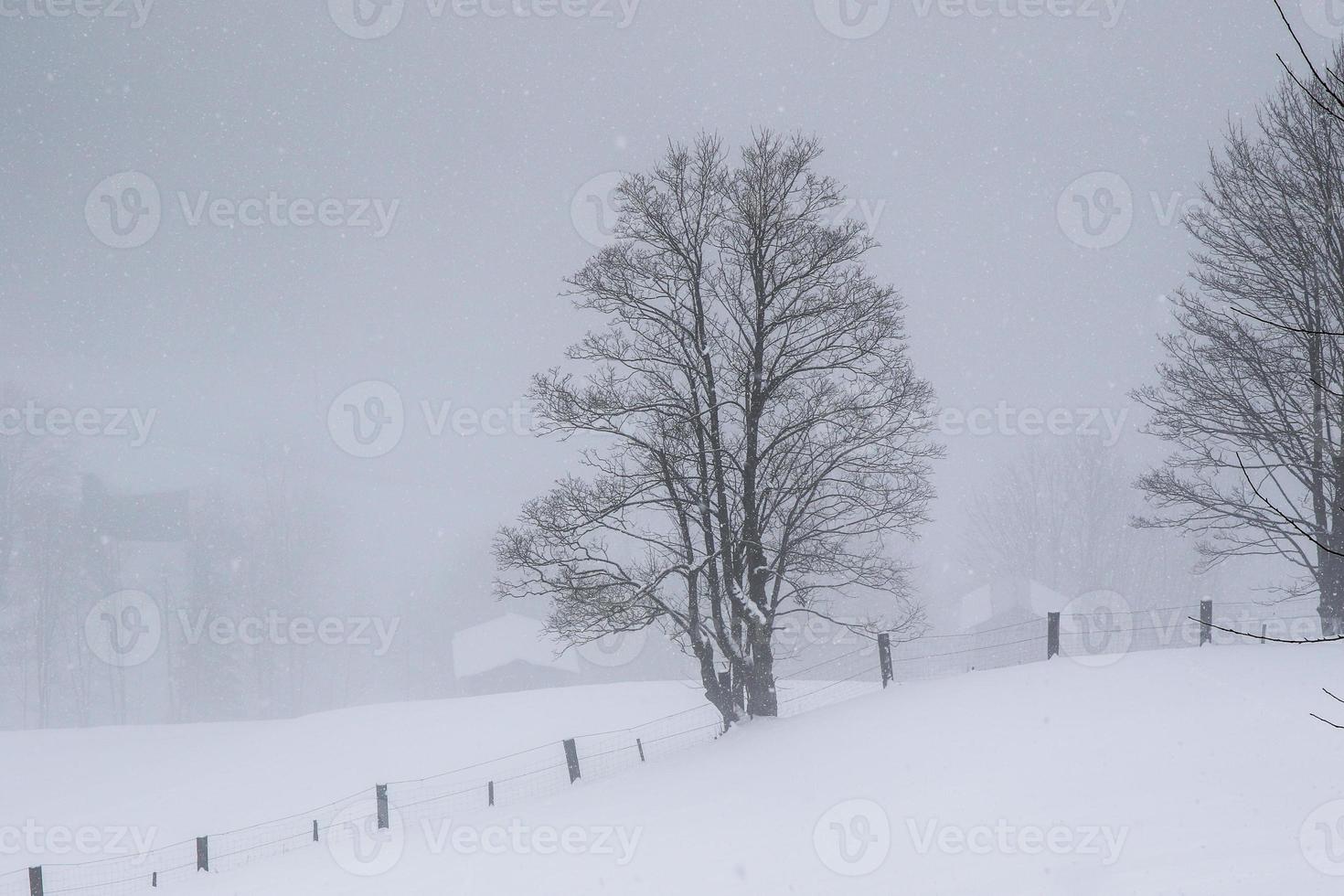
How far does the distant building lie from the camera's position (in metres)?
52.0

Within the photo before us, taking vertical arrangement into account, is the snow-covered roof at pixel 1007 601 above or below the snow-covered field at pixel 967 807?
below

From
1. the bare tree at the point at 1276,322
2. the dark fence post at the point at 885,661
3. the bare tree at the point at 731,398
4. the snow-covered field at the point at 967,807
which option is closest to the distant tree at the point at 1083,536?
the bare tree at the point at 1276,322

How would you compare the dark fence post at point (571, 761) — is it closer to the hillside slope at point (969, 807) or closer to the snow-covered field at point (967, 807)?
the snow-covered field at point (967, 807)

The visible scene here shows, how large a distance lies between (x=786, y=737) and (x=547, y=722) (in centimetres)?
1491

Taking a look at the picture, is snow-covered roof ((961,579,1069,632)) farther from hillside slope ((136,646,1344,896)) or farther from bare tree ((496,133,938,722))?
hillside slope ((136,646,1344,896))

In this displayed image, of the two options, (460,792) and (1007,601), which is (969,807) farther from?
(1007,601)

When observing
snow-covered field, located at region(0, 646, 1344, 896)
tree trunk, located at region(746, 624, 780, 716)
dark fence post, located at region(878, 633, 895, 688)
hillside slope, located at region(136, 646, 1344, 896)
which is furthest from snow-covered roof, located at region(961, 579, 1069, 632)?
hillside slope, located at region(136, 646, 1344, 896)

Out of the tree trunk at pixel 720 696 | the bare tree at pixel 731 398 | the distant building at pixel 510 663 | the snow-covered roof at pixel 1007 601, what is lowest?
the distant building at pixel 510 663

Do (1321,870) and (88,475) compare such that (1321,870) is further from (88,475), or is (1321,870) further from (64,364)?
(64,364)

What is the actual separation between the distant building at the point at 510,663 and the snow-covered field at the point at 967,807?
37912 millimetres

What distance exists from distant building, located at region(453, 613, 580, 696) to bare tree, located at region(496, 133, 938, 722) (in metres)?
38.9

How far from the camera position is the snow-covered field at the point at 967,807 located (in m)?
6.47

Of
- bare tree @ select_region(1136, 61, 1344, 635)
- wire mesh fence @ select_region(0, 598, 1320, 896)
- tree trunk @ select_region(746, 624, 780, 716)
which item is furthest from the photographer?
wire mesh fence @ select_region(0, 598, 1320, 896)

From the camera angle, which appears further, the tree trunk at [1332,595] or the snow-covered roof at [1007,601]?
the snow-covered roof at [1007,601]
